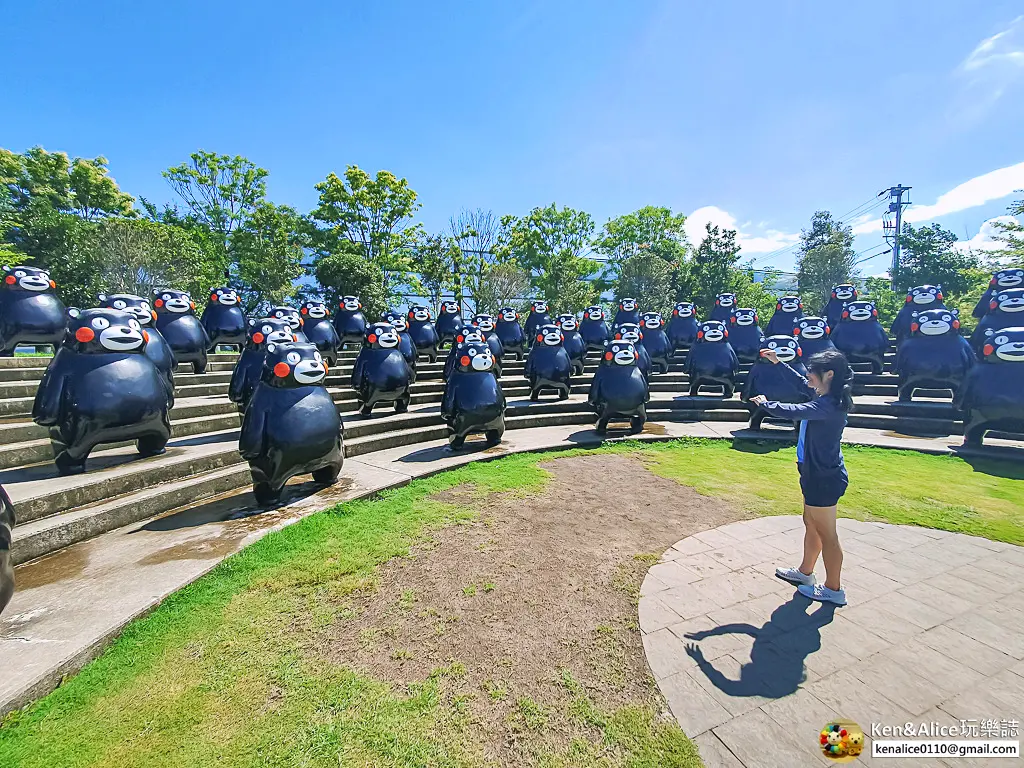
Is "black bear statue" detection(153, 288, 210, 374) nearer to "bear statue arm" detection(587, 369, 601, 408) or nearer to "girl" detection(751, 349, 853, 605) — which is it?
"bear statue arm" detection(587, 369, 601, 408)

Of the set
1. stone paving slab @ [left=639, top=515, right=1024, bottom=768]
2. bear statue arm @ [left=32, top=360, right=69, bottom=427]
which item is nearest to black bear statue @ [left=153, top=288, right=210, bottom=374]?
bear statue arm @ [left=32, top=360, right=69, bottom=427]

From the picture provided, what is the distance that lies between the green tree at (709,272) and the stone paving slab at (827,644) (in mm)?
25842

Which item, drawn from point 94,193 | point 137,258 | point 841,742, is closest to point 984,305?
point 841,742

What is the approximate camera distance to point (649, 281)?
1093 inches

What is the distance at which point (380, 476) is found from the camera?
5711mm

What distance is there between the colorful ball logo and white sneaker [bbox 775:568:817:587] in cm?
138

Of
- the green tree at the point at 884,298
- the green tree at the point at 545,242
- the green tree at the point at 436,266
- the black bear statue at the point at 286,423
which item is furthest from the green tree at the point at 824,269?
the black bear statue at the point at 286,423

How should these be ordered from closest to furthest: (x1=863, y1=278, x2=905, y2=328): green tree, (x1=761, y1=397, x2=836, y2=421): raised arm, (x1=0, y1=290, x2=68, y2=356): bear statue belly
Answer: (x1=761, y1=397, x2=836, y2=421): raised arm, (x1=0, y1=290, x2=68, y2=356): bear statue belly, (x1=863, y1=278, x2=905, y2=328): green tree

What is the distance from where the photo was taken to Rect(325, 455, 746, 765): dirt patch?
2.25 metres

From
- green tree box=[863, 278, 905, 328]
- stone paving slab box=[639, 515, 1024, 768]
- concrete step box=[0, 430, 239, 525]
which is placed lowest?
stone paving slab box=[639, 515, 1024, 768]

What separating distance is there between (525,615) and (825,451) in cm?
237

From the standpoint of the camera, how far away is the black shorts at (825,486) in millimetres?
3027

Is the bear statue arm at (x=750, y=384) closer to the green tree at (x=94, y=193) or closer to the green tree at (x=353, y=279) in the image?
the green tree at (x=353, y=279)

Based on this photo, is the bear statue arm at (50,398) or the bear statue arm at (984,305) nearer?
the bear statue arm at (50,398)
